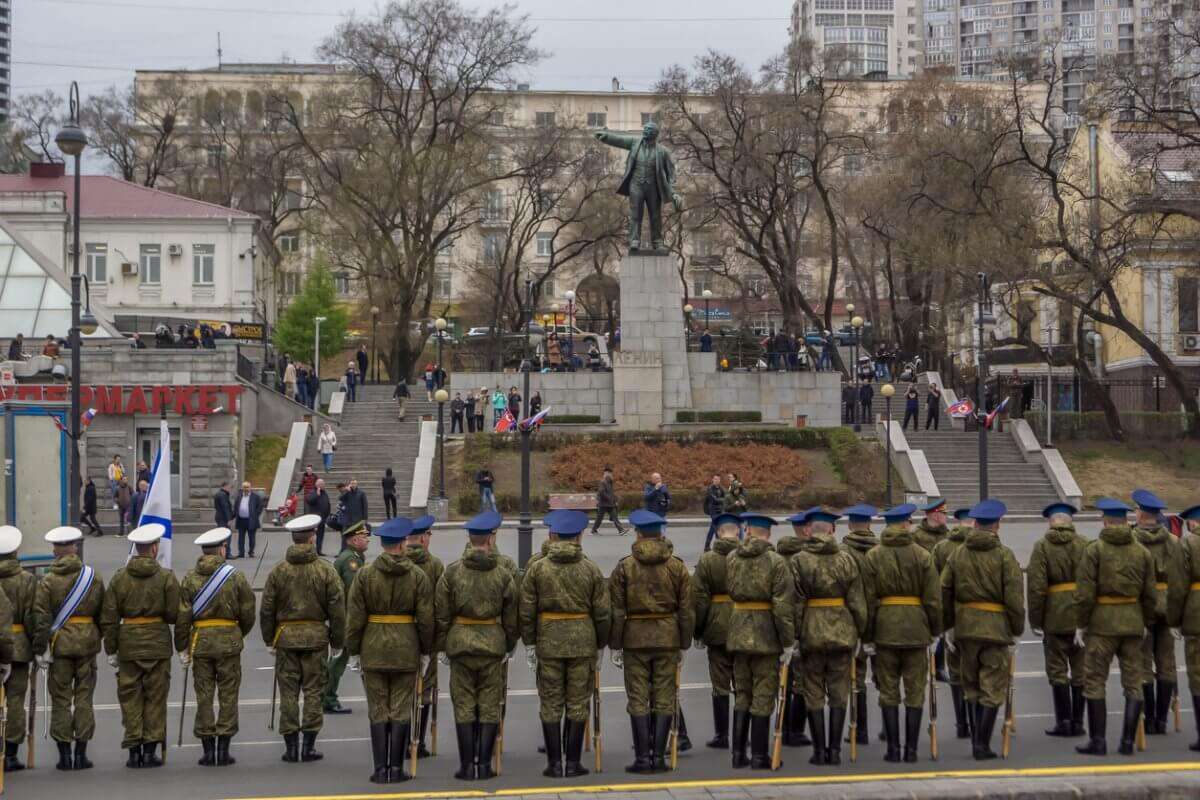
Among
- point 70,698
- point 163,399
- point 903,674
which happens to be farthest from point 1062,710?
point 163,399

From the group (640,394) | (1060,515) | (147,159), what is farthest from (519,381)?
(147,159)

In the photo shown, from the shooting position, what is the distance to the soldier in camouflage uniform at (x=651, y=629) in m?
11.3

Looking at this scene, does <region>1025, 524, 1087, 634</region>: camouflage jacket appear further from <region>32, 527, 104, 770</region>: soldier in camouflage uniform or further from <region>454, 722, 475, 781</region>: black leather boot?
<region>32, 527, 104, 770</region>: soldier in camouflage uniform

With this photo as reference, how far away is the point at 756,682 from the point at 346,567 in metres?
4.02

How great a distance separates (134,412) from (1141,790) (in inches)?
1182

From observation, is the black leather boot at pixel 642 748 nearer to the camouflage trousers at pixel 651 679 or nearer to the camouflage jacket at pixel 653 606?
the camouflage trousers at pixel 651 679

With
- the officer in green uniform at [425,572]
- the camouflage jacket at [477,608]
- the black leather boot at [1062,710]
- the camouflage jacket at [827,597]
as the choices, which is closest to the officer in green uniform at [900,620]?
the camouflage jacket at [827,597]

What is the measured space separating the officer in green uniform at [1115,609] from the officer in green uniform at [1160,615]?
0.15 metres

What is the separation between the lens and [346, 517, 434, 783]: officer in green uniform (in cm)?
1108

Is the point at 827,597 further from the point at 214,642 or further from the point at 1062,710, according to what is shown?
the point at 214,642

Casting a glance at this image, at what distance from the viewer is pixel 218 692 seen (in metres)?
11.6

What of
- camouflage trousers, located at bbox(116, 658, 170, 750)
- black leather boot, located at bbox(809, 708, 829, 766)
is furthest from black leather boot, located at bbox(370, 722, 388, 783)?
black leather boot, located at bbox(809, 708, 829, 766)

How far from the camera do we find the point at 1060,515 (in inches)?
492

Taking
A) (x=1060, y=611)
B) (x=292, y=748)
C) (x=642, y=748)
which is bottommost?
(x=292, y=748)
